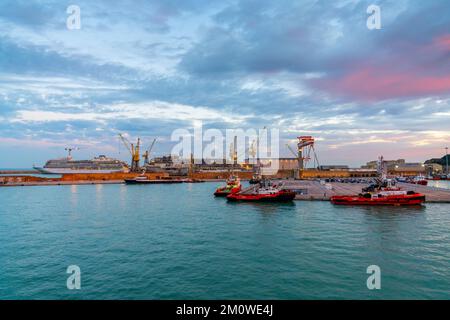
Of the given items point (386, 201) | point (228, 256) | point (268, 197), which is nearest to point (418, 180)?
point (386, 201)

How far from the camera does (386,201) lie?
53312 millimetres

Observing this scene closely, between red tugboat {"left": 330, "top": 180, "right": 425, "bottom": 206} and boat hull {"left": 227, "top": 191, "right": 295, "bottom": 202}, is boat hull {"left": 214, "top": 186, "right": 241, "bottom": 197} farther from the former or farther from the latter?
red tugboat {"left": 330, "top": 180, "right": 425, "bottom": 206}

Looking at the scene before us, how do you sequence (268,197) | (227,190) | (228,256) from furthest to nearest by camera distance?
(227,190), (268,197), (228,256)

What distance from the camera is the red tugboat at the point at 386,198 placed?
5253 centimetres

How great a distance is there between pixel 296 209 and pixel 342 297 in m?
35.2

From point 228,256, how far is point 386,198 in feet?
142

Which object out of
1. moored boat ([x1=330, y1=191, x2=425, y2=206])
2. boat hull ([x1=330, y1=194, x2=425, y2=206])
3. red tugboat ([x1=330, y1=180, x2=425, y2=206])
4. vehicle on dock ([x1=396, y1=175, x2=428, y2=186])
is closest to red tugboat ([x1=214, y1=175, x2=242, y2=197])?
boat hull ([x1=330, y1=194, x2=425, y2=206])

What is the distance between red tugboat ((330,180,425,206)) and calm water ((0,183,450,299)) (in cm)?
925

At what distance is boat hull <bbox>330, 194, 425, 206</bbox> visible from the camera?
2064 inches

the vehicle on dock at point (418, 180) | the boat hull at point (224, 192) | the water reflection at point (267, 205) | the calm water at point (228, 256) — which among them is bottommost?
the water reflection at point (267, 205)

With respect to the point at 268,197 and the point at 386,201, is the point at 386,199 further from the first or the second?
the point at 268,197

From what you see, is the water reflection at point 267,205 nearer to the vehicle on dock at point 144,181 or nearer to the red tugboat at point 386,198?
the red tugboat at point 386,198

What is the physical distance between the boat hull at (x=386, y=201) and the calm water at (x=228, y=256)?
30.0 feet

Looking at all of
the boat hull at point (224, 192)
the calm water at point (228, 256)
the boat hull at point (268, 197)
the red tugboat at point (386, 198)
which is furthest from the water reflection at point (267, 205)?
the boat hull at point (224, 192)
